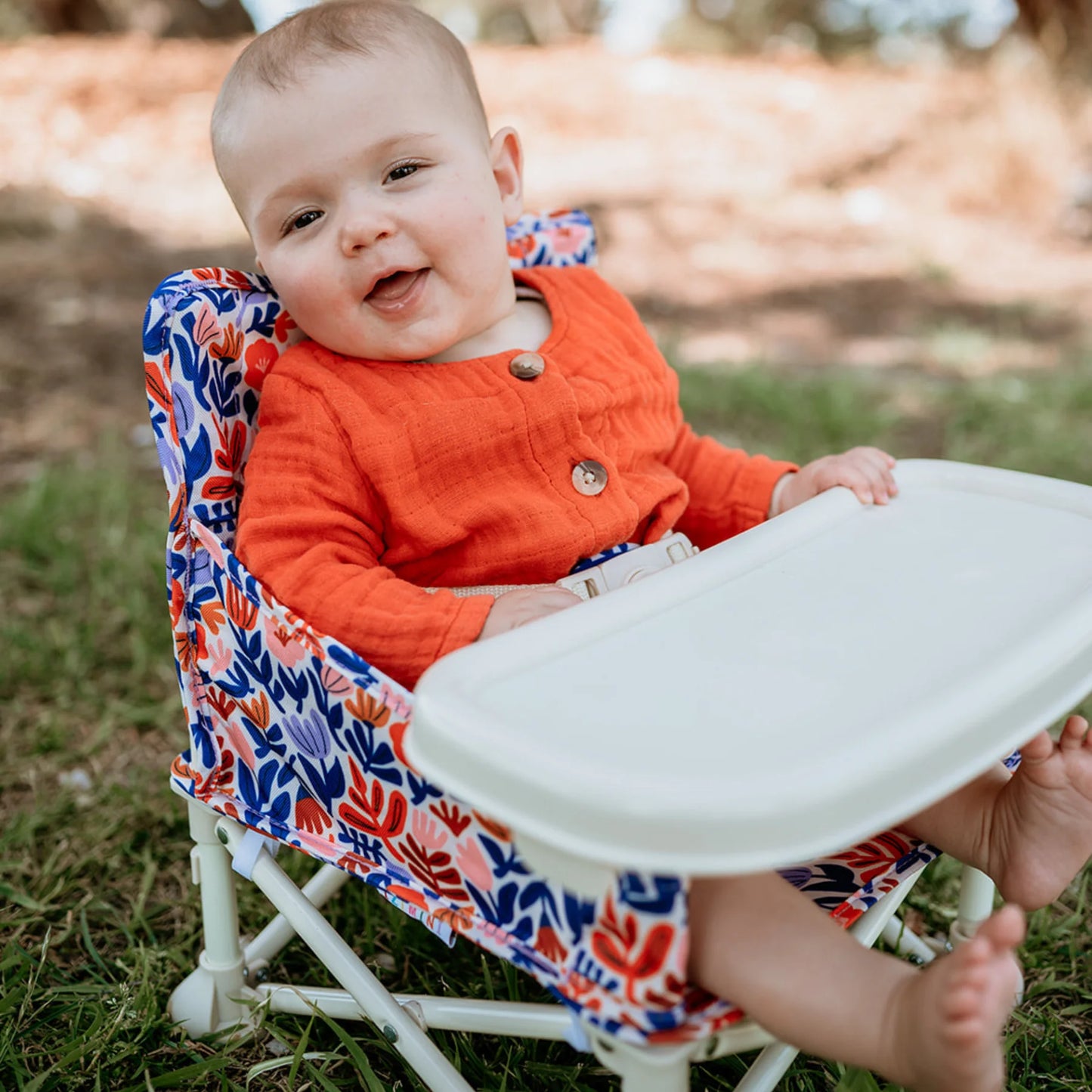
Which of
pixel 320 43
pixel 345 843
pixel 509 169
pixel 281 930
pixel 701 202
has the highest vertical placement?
pixel 320 43

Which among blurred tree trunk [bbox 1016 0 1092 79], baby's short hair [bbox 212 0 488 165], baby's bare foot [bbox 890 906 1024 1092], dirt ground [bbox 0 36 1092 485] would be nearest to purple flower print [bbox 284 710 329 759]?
baby's bare foot [bbox 890 906 1024 1092]

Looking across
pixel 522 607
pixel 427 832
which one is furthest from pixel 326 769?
pixel 522 607

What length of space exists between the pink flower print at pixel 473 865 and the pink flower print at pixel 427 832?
0.07ft

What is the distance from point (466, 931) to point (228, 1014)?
0.54 metres

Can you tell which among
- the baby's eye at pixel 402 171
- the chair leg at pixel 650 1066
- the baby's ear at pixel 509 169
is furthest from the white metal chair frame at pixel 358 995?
the baby's ear at pixel 509 169

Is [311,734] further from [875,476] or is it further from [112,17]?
[112,17]

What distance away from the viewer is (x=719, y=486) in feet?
5.29

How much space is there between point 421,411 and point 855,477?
0.51 metres

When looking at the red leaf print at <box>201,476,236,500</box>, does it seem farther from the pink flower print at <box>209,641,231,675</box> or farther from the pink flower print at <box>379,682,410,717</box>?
the pink flower print at <box>379,682,410,717</box>

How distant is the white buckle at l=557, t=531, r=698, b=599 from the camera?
1300 millimetres

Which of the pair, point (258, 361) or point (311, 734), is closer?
point (311, 734)

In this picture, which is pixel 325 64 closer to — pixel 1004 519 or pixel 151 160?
pixel 1004 519

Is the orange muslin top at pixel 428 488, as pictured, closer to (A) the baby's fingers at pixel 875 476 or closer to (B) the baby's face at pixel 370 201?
(B) the baby's face at pixel 370 201

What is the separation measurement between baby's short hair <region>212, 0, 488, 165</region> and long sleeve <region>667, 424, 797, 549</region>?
597 millimetres
